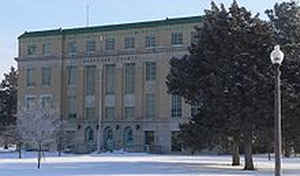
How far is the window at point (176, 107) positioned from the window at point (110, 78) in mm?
9397

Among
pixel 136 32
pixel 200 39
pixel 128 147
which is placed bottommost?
pixel 128 147

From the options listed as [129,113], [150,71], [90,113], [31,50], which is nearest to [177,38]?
[150,71]

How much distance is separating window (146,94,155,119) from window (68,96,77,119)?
11.6 metres

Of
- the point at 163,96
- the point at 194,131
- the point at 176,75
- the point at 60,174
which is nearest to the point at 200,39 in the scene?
the point at 176,75

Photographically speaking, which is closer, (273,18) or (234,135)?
(234,135)

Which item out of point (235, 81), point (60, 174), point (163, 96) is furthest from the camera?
point (163, 96)

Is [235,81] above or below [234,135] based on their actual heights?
above

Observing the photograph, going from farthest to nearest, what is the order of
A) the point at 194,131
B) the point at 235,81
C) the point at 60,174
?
the point at 194,131
the point at 235,81
the point at 60,174

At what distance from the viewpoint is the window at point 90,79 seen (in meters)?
88.5

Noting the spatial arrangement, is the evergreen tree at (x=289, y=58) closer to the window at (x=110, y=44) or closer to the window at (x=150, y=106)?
the window at (x=150, y=106)

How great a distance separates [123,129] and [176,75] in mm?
44614

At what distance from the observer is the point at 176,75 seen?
4162 cm

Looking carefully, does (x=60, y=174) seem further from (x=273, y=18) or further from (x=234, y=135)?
(x=273, y=18)

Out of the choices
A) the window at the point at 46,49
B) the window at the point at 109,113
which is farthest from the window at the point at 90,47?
the window at the point at 109,113
